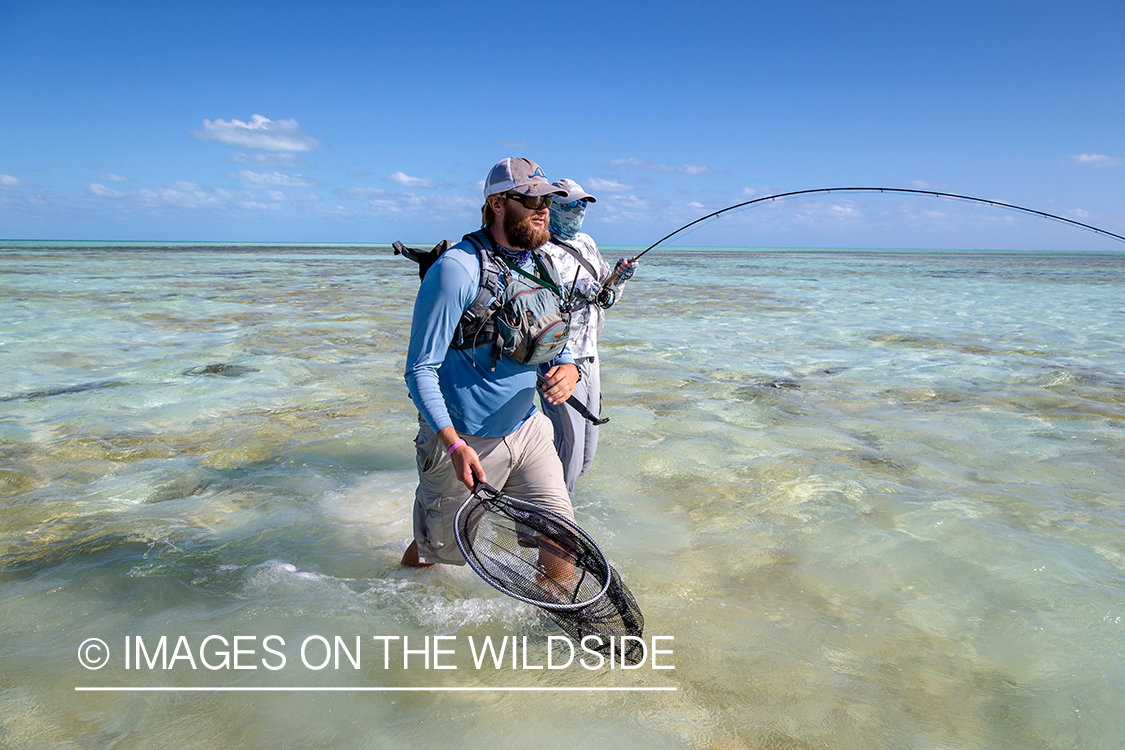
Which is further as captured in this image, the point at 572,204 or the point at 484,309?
the point at 572,204

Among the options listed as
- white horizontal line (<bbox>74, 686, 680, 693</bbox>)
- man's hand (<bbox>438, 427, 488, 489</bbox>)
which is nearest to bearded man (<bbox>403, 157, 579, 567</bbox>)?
man's hand (<bbox>438, 427, 488, 489</bbox>)

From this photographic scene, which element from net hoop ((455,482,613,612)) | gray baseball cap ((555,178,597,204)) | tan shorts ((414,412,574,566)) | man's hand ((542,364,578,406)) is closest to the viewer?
net hoop ((455,482,613,612))

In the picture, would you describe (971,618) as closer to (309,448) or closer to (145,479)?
(309,448)

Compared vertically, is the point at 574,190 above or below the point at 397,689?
above

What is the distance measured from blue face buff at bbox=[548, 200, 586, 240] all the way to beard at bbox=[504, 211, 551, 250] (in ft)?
4.22

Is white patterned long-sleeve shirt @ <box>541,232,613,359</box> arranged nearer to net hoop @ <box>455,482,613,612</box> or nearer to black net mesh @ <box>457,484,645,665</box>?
black net mesh @ <box>457,484,645,665</box>

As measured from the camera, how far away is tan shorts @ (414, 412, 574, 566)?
11.2 ft

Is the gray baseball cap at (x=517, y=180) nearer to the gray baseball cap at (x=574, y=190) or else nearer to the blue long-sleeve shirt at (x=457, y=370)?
the blue long-sleeve shirt at (x=457, y=370)

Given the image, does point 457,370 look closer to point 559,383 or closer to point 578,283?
point 559,383

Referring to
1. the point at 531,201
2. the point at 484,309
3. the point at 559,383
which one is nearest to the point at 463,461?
the point at 484,309

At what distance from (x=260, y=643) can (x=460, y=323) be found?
200cm

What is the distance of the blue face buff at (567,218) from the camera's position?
4.59m

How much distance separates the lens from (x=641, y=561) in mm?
4695

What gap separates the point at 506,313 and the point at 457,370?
1.23 ft
